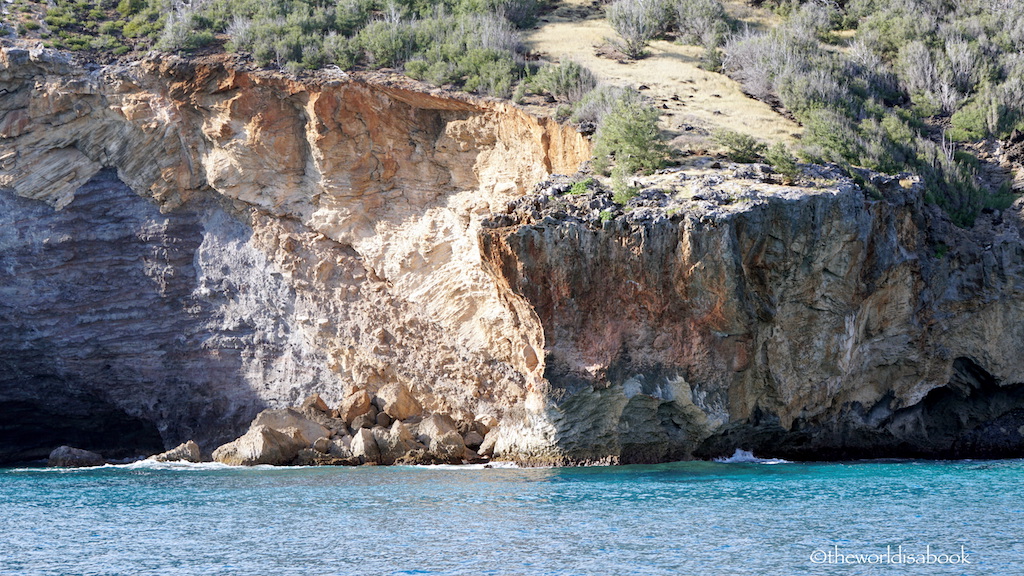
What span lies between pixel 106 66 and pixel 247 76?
3.80m

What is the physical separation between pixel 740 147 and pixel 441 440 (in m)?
9.06

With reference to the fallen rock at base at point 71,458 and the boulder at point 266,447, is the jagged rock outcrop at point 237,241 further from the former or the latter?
the boulder at point 266,447

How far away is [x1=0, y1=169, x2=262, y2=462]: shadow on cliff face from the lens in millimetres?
25297

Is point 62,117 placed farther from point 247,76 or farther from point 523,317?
point 523,317

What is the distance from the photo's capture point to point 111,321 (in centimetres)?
2567

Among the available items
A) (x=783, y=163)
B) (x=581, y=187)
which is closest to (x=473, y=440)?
(x=581, y=187)

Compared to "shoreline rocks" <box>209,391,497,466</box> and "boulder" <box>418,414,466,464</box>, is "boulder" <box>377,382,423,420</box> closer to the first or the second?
"shoreline rocks" <box>209,391,497,466</box>

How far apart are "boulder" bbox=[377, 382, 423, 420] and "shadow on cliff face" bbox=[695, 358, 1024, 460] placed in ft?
26.2

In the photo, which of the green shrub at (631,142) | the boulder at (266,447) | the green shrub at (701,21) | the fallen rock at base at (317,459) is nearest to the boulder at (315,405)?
the boulder at (266,447)

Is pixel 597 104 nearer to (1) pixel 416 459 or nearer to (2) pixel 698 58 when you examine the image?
(2) pixel 698 58

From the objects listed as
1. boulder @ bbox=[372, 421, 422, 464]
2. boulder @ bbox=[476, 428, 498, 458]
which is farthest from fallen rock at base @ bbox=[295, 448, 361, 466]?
boulder @ bbox=[476, 428, 498, 458]

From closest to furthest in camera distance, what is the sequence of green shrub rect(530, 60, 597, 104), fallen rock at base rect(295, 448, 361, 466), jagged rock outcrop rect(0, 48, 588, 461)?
fallen rock at base rect(295, 448, 361, 466), jagged rock outcrop rect(0, 48, 588, 461), green shrub rect(530, 60, 597, 104)

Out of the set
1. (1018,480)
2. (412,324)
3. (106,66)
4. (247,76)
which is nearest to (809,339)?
(1018,480)

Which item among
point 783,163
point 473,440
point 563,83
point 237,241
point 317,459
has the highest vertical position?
point 563,83
